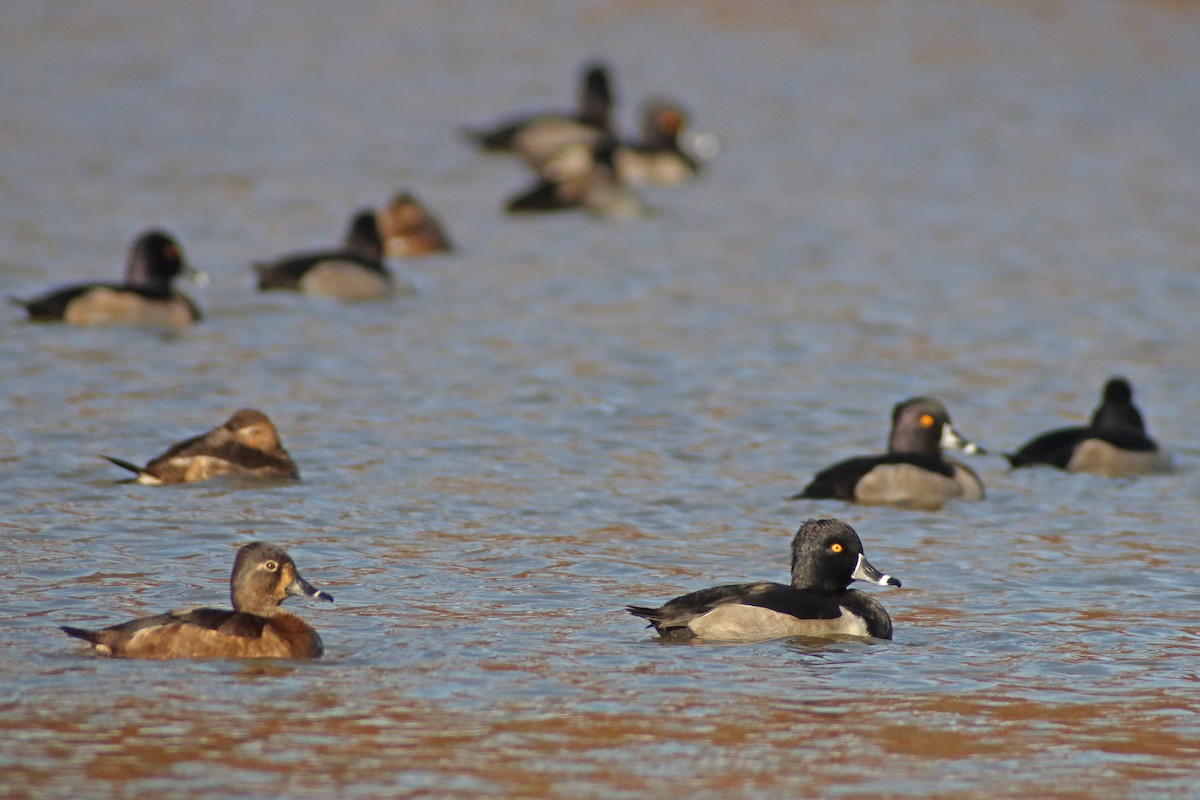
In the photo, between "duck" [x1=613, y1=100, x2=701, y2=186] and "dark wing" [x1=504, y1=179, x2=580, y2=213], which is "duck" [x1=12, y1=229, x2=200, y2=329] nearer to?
"dark wing" [x1=504, y1=179, x2=580, y2=213]

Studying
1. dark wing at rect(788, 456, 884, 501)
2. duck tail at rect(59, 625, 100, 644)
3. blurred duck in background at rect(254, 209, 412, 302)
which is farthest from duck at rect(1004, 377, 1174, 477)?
blurred duck in background at rect(254, 209, 412, 302)

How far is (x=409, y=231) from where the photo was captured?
72.1 feet

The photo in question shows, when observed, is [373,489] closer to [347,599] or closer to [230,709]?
[347,599]

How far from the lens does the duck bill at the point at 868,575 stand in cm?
955

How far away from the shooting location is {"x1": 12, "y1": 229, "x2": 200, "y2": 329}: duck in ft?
56.1

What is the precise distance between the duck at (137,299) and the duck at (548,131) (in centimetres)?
1162

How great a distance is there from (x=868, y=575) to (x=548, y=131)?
69.5 ft

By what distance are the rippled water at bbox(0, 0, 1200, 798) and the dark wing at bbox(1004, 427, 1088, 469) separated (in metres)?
0.18

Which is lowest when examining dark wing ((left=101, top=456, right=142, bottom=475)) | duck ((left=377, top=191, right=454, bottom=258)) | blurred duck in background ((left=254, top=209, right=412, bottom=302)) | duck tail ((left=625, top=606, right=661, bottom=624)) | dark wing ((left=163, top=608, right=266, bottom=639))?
dark wing ((left=163, top=608, right=266, bottom=639))

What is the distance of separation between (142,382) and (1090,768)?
951cm

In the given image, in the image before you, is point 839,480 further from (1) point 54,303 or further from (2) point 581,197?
(2) point 581,197

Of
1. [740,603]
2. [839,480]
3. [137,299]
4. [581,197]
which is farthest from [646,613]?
[581,197]

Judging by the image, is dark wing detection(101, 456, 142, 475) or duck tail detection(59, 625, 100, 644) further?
dark wing detection(101, 456, 142, 475)

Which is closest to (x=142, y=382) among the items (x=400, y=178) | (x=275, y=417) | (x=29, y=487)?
(x=275, y=417)
